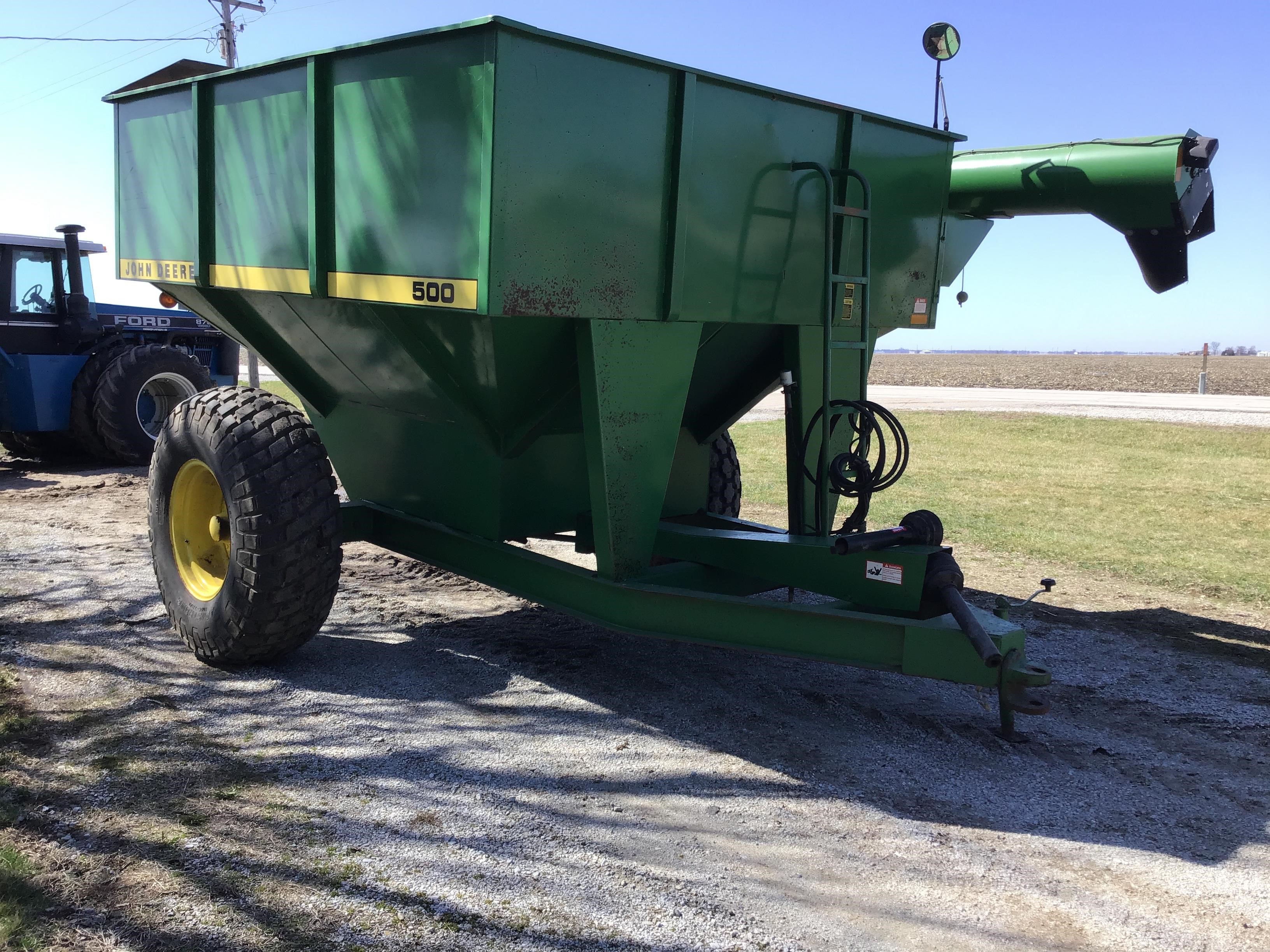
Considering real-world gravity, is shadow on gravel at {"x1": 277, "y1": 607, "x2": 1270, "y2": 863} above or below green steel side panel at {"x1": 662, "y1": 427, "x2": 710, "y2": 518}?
below

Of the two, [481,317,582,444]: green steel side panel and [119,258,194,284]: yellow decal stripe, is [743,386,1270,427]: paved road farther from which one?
[481,317,582,444]: green steel side panel

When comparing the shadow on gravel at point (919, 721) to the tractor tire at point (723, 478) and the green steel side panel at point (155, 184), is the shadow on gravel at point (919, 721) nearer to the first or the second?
the tractor tire at point (723, 478)

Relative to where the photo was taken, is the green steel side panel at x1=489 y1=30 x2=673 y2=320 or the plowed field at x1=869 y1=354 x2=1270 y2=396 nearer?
the green steel side panel at x1=489 y1=30 x2=673 y2=320

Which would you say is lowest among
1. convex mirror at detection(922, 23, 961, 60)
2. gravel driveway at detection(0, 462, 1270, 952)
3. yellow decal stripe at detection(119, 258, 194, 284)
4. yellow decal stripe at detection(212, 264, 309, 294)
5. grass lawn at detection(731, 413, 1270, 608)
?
gravel driveway at detection(0, 462, 1270, 952)

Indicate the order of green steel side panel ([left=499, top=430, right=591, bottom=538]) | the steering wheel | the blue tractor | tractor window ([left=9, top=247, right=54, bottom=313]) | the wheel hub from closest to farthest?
1. green steel side panel ([left=499, top=430, right=591, bottom=538])
2. the blue tractor
3. tractor window ([left=9, top=247, right=54, bottom=313])
4. the steering wheel
5. the wheel hub

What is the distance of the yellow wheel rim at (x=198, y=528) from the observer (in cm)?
499

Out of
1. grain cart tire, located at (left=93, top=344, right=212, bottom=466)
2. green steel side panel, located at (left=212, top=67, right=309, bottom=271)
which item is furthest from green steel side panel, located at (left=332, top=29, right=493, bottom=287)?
grain cart tire, located at (left=93, top=344, right=212, bottom=466)

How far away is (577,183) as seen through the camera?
12.0ft

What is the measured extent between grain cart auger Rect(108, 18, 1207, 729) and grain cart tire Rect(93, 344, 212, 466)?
527 cm

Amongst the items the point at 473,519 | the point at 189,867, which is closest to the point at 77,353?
the point at 473,519

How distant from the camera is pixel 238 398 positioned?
4.76m

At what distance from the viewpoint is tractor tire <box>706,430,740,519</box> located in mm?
6105

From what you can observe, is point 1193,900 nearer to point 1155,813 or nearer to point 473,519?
point 1155,813

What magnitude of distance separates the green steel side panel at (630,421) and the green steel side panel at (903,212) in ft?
3.95
